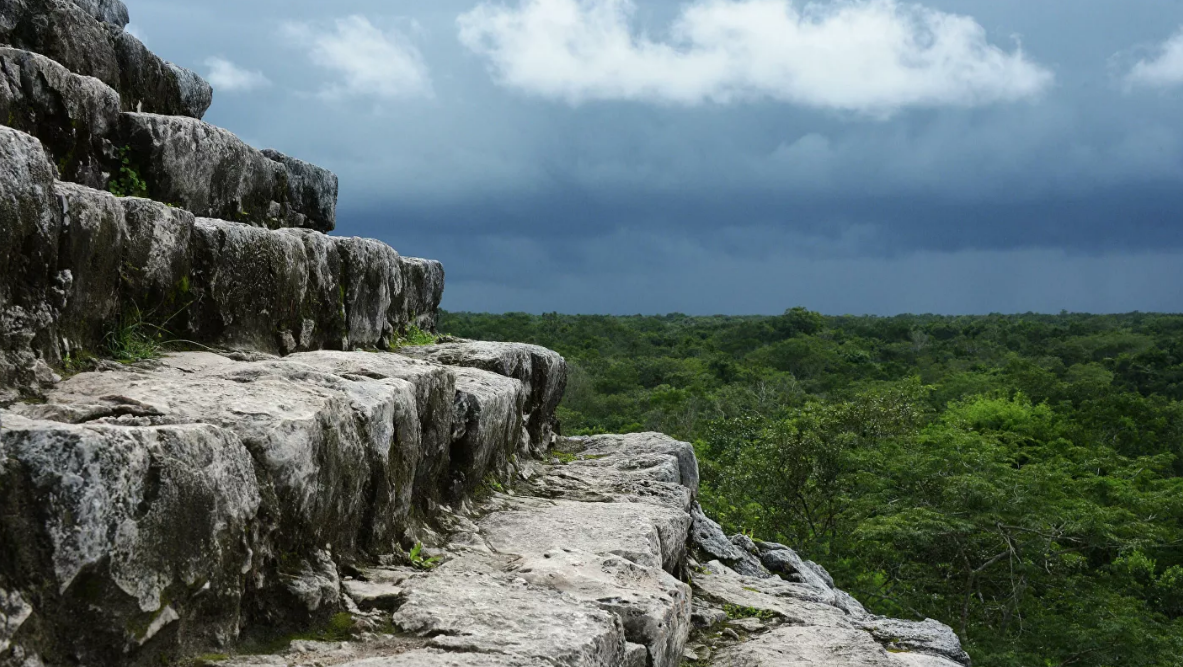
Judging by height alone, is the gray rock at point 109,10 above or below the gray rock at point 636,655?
above

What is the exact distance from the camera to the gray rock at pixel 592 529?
6758 millimetres

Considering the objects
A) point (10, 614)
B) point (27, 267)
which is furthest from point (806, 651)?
point (27, 267)

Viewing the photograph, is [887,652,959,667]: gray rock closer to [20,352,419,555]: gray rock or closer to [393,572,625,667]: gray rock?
[393,572,625,667]: gray rock

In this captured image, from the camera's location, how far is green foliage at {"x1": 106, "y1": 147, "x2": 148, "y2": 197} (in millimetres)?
7461

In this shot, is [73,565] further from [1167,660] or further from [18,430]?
[1167,660]

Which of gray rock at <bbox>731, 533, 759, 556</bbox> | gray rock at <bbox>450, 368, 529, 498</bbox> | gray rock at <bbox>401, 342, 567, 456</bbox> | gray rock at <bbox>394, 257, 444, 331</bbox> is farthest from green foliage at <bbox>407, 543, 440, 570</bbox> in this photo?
gray rock at <bbox>731, 533, 759, 556</bbox>

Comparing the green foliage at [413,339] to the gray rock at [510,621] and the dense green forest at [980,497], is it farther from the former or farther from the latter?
the dense green forest at [980,497]

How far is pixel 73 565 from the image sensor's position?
3.33 meters

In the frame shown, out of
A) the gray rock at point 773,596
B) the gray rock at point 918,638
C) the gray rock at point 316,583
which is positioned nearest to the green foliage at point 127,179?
the gray rock at point 316,583

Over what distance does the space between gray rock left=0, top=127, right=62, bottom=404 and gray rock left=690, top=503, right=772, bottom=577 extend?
6.74 m

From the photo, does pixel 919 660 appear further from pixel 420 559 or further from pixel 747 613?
pixel 420 559

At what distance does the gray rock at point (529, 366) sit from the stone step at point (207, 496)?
8.17 ft

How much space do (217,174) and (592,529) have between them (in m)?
4.51

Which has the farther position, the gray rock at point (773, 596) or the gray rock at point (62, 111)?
the gray rock at point (773, 596)
